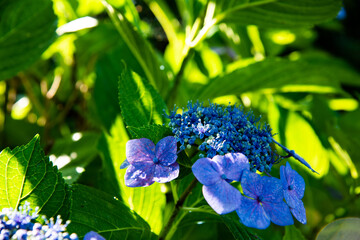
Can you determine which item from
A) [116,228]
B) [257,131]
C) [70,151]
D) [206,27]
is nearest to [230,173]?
[257,131]

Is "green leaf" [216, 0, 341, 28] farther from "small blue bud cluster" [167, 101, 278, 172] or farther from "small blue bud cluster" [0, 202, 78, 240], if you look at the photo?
"small blue bud cluster" [0, 202, 78, 240]

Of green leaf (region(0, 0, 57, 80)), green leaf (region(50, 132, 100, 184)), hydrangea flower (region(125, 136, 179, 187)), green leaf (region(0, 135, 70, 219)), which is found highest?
green leaf (region(0, 0, 57, 80))

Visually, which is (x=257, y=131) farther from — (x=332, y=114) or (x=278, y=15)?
(x=332, y=114)

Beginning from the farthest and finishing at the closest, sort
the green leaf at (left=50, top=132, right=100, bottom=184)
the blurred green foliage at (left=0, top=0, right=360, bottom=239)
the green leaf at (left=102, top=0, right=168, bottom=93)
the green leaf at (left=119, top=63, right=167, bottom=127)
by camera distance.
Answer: the green leaf at (left=50, top=132, right=100, bottom=184) → the green leaf at (left=102, top=0, right=168, bottom=93) → the blurred green foliage at (left=0, top=0, right=360, bottom=239) → the green leaf at (left=119, top=63, right=167, bottom=127)

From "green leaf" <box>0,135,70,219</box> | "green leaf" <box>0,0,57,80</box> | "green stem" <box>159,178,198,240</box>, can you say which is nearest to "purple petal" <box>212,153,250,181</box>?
"green stem" <box>159,178,198,240</box>

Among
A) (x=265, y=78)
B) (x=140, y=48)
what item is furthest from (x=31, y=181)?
(x=265, y=78)

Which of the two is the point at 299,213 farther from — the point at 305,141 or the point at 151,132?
the point at 305,141
